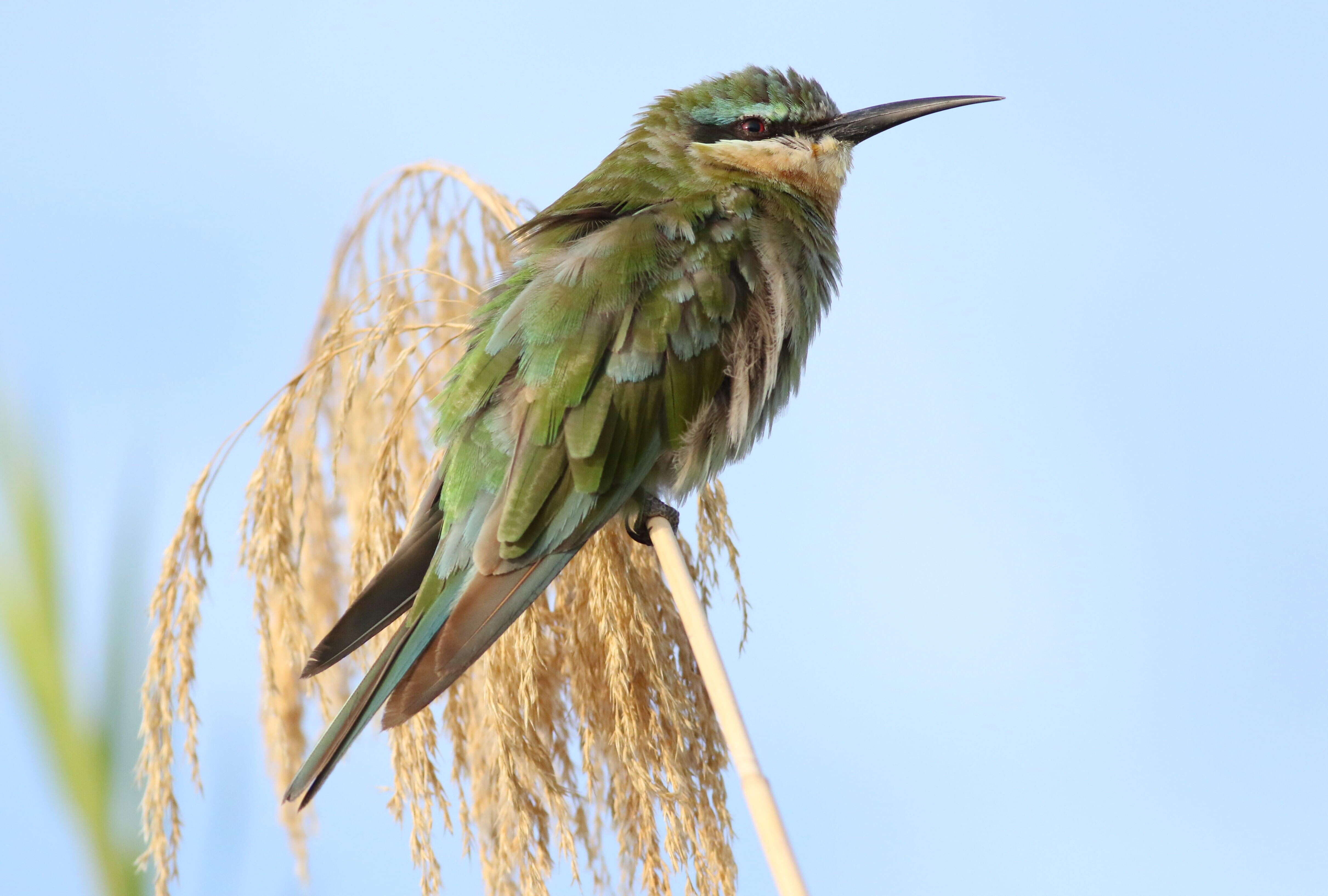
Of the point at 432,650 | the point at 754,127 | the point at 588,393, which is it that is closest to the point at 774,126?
the point at 754,127

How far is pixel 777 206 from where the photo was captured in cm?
282

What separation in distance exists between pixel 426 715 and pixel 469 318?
0.87 meters

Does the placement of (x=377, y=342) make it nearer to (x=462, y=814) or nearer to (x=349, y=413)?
(x=349, y=413)

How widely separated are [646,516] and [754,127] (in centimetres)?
115

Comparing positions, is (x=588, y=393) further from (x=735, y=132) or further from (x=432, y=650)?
(x=735, y=132)

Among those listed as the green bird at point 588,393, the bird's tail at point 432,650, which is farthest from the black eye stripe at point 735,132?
the bird's tail at point 432,650

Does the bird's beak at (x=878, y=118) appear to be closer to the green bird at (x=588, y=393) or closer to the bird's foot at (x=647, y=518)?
the green bird at (x=588, y=393)

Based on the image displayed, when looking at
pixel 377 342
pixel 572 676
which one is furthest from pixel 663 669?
pixel 377 342

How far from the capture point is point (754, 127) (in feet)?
10.0

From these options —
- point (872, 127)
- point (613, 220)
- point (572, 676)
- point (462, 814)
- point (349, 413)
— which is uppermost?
point (872, 127)

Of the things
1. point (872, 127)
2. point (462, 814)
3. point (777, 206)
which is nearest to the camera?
point (462, 814)

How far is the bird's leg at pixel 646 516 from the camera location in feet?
7.93

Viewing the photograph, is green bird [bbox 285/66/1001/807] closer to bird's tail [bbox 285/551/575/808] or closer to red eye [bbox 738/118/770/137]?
bird's tail [bbox 285/551/575/808]

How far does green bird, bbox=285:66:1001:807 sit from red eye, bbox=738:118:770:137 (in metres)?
0.17
